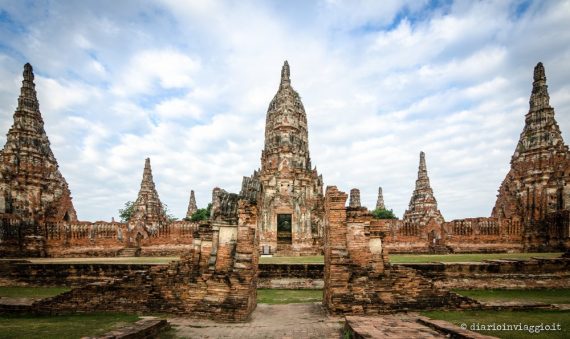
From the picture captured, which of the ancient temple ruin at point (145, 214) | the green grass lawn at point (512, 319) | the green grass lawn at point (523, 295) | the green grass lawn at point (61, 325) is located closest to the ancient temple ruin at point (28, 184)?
the ancient temple ruin at point (145, 214)

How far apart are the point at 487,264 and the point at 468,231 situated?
1385 centimetres

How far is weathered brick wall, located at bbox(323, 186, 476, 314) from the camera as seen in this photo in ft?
26.5

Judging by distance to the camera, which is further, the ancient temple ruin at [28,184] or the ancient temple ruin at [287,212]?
the ancient temple ruin at [287,212]

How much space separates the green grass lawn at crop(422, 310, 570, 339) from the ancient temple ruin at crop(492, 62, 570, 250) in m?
18.5

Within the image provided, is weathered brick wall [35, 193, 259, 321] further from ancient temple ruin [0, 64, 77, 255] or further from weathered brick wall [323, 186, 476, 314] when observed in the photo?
ancient temple ruin [0, 64, 77, 255]

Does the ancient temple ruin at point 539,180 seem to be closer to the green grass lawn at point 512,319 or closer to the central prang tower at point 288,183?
the central prang tower at point 288,183

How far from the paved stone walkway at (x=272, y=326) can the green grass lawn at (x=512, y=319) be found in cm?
233

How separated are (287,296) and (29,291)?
328 inches

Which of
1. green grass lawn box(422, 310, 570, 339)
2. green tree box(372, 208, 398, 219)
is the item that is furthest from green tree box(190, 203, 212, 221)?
green grass lawn box(422, 310, 570, 339)

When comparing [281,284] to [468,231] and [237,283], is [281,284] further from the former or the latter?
[468,231]

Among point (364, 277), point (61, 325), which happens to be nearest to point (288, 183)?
point (364, 277)

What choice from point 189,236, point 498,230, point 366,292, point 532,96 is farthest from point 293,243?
point 532,96

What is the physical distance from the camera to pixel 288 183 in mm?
27109

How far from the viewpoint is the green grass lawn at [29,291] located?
10.7m
